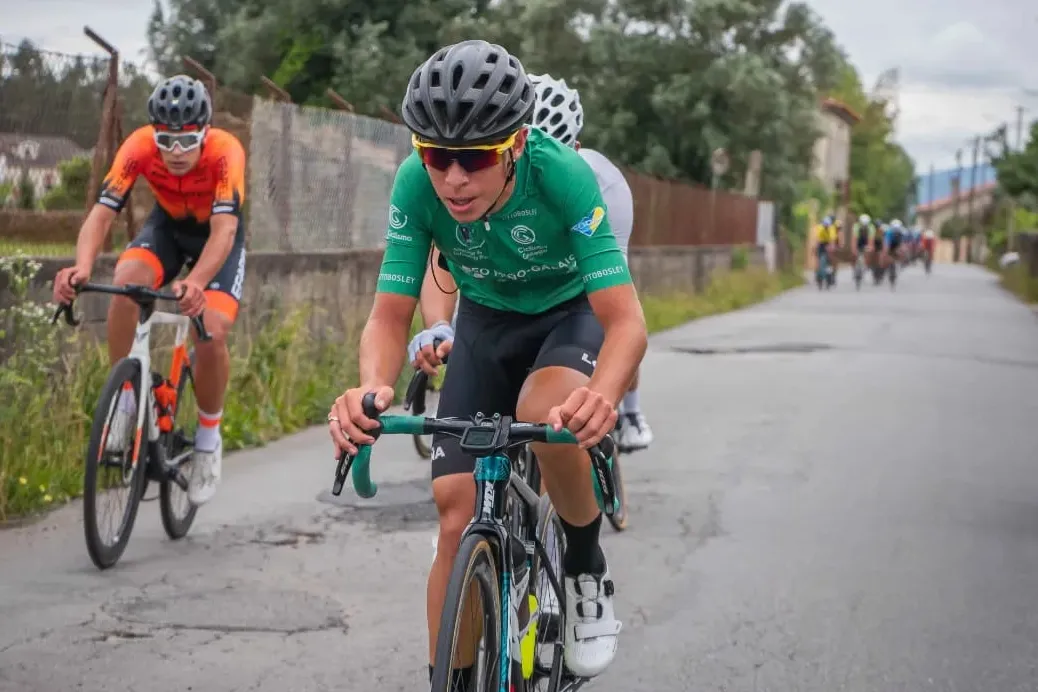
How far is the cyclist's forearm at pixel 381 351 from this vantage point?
3.57m

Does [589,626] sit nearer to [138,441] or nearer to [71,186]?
[138,441]

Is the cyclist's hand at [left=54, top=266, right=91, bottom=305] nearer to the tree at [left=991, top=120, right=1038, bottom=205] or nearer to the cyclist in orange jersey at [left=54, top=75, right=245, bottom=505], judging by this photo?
the cyclist in orange jersey at [left=54, top=75, right=245, bottom=505]

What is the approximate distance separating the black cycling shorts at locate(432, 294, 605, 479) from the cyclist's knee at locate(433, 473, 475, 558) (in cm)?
34

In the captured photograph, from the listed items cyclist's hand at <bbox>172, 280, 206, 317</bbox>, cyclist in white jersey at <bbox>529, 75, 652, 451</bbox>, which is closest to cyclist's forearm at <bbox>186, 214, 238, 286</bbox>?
cyclist's hand at <bbox>172, 280, 206, 317</bbox>

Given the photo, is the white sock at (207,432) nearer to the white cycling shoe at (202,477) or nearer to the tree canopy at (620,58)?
the white cycling shoe at (202,477)

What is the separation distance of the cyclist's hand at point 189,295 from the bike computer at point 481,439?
3237mm

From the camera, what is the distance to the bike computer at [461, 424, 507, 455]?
3258 millimetres

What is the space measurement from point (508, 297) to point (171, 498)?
2.88 m

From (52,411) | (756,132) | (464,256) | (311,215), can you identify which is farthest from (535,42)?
(464,256)

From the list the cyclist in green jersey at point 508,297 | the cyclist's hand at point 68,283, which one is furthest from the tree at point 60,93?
the cyclist in green jersey at point 508,297

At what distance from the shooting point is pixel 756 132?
36.6m

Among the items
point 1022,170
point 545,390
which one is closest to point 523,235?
point 545,390

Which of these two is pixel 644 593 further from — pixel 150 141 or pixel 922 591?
pixel 150 141

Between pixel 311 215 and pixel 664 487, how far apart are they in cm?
583
